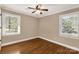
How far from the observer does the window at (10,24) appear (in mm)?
1464

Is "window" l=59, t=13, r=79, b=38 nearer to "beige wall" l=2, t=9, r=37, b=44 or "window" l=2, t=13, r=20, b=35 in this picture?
"beige wall" l=2, t=9, r=37, b=44

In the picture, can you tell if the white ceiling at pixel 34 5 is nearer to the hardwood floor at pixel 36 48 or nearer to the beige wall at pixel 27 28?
the beige wall at pixel 27 28

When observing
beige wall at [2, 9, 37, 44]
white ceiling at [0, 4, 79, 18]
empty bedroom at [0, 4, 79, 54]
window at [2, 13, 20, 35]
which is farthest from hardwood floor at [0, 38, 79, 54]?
white ceiling at [0, 4, 79, 18]

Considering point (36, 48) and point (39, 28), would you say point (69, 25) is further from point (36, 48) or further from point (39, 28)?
point (36, 48)

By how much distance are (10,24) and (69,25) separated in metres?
1.08

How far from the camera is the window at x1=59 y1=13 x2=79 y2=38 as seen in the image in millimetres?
1510

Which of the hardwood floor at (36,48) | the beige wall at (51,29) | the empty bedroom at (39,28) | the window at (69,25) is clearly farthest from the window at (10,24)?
the window at (69,25)

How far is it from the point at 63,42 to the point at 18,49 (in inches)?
32.9

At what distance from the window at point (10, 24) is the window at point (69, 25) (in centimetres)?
80

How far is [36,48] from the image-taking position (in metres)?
1.59

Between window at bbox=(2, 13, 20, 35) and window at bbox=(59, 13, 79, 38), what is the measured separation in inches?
31.7

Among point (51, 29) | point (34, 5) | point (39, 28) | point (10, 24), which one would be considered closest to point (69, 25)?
point (51, 29)
